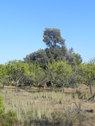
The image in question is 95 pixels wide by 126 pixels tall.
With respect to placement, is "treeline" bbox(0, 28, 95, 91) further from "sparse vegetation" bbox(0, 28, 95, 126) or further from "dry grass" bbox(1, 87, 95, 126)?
"dry grass" bbox(1, 87, 95, 126)

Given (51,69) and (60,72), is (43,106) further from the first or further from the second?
(51,69)

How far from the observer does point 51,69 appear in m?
52.3

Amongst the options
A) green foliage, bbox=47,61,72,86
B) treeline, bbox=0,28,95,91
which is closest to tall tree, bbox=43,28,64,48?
treeline, bbox=0,28,95,91

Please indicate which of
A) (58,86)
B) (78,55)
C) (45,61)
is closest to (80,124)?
(58,86)

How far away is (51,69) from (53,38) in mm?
22498

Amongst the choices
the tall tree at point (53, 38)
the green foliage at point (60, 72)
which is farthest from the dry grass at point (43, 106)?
the tall tree at point (53, 38)

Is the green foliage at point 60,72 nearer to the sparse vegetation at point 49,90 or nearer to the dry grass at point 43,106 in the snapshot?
the sparse vegetation at point 49,90

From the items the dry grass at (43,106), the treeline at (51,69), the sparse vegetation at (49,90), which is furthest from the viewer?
the treeline at (51,69)

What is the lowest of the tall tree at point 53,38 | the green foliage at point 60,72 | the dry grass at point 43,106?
the dry grass at point 43,106

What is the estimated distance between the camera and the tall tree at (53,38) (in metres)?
73.2

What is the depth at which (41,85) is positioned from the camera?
62250 millimetres

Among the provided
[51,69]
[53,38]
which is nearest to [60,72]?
[51,69]

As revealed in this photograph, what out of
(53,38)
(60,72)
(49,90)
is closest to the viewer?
(60,72)

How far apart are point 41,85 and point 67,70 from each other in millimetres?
13621
